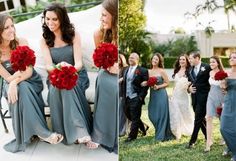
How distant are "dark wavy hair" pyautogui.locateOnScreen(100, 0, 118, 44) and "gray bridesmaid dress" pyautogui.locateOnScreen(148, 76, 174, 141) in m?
0.47

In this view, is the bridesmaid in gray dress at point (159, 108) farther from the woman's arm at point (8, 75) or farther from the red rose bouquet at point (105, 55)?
the woman's arm at point (8, 75)

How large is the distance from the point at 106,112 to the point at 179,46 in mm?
672

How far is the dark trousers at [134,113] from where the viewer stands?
9.23 ft

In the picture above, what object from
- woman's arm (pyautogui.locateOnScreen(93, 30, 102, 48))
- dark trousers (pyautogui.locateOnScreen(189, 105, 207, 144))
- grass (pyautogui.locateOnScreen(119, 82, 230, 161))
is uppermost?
woman's arm (pyautogui.locateOnScreen(93, 30, 102, 48))

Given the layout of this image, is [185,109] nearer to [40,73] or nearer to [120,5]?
[120,5]

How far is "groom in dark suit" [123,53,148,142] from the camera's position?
2.78m

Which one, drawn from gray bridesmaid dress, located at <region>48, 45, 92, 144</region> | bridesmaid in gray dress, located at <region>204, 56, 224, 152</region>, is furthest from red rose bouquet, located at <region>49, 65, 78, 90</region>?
bridesmaid in gray dress, located at <region>204, 56, 224, 152</region>

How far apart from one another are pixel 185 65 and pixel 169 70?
0.12 metres

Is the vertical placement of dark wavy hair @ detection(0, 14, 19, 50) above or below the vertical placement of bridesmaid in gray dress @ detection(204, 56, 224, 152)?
above

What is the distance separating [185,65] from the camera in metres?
2.68

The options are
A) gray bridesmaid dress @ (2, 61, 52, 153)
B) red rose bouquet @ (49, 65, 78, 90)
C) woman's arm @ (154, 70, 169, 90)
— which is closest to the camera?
red rose bouquet @ (49, 65, 78, 90)

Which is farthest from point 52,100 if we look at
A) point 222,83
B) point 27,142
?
point 222,83

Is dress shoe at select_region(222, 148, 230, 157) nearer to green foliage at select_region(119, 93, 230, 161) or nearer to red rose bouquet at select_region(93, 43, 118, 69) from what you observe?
green foliage at select_region(119, 93, 230, 161)

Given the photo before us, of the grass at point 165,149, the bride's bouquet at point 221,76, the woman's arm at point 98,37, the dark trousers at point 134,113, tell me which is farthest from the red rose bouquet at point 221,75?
the woman's arm at point 98,37
